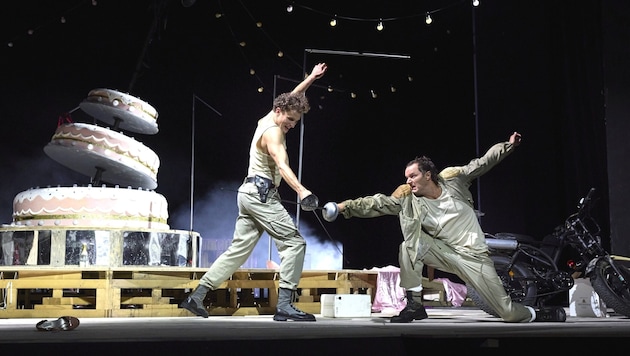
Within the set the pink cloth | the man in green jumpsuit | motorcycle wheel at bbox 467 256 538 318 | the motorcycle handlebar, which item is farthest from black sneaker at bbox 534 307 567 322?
the pink cloth

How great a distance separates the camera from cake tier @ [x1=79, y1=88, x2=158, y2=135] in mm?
7297

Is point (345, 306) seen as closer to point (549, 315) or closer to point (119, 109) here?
point (549, 315)

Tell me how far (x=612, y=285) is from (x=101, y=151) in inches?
178

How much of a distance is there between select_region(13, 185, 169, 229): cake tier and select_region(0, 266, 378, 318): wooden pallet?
87 centimetres

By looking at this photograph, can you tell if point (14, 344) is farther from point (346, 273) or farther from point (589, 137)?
point (589, 137)

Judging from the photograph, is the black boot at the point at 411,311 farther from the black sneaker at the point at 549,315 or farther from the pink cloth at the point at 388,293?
the pink cloth at the point at 388,293

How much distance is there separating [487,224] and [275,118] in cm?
481

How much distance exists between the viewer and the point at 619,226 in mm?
7625

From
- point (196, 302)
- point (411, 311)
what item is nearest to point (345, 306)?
point (411, 311)

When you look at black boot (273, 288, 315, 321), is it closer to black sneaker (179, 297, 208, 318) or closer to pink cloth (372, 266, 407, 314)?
black sneaker (179, 297, 208, 318)

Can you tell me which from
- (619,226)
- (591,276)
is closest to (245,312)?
(591,276)

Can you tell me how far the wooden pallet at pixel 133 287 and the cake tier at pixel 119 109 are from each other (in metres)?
2.02

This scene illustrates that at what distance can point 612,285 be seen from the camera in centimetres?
585

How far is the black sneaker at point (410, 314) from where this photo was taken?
4.71 metres
